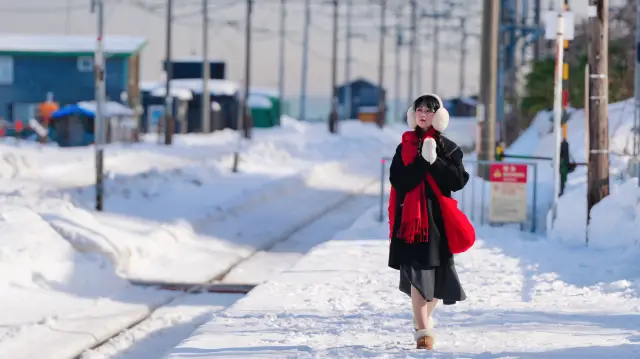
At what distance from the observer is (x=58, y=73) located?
228ft

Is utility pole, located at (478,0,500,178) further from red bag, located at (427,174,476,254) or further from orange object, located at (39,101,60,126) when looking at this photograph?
orange object, located at (39,101,60,126)

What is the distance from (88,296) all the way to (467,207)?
8.24m

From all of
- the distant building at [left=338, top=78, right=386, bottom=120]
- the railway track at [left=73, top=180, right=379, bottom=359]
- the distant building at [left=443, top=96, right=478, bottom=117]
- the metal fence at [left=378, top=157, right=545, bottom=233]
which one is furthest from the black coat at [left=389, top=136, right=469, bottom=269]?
the distant building at [left=338, top=78, right=386, bottom=120]

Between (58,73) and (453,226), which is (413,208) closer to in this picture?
(453,226)

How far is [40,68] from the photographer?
69625 mm

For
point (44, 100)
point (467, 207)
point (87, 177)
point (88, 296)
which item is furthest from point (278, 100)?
point (88, 296)

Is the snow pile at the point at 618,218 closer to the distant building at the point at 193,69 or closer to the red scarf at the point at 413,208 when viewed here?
the red scarf at the point at 413,208

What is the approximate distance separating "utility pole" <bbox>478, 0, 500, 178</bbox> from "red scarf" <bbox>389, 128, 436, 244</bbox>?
15.3 meters

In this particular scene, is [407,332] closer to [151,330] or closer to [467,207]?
[151,330]

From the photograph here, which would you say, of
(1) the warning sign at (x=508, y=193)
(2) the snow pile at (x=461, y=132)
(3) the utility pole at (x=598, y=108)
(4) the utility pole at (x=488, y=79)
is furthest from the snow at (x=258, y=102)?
(3) the utility pole at (x=598, y=108)

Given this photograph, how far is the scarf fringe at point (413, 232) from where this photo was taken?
831 centimetres

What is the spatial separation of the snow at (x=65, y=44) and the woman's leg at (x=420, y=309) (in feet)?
196

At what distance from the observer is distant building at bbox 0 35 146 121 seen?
68.6 m

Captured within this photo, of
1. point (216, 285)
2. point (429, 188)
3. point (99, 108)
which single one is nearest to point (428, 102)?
point (429, 188)
